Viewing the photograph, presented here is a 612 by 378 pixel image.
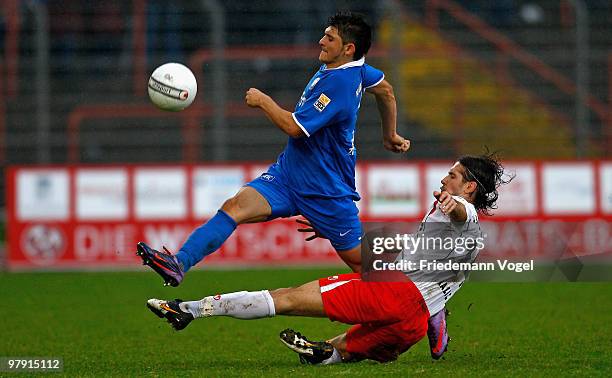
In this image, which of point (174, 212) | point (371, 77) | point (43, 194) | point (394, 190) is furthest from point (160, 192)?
point (371, 77)

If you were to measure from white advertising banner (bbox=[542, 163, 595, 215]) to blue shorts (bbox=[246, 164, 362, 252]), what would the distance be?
9.64 m

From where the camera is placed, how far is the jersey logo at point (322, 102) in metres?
7.28


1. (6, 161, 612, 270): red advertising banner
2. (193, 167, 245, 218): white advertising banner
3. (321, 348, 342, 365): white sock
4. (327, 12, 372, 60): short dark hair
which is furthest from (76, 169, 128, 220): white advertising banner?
(321, 348, 342, 365): white sock

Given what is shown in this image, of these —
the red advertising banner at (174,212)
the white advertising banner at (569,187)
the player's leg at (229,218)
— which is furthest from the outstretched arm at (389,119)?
the white advertising banner at (569,187)

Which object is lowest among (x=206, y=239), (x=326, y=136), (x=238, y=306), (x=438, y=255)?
(x=238, y=306)

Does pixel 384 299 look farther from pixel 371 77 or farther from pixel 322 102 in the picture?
pixel 371 77

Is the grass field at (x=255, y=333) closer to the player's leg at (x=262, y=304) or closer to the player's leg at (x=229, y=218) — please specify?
the player's leg at (x=262, y=304)

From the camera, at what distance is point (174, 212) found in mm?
16344

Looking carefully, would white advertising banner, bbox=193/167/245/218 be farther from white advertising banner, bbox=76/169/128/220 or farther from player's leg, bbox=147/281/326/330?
player's leg, bbox=147/281/326/330

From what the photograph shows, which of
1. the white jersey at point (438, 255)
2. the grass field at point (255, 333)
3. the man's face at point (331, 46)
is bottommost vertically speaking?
the grass field at point (255, 333)

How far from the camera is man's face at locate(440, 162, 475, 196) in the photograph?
276 inches

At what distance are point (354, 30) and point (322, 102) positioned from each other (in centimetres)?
54

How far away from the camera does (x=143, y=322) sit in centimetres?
990

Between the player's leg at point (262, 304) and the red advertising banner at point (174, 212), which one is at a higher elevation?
the red advertising banner at point (174, 212)
